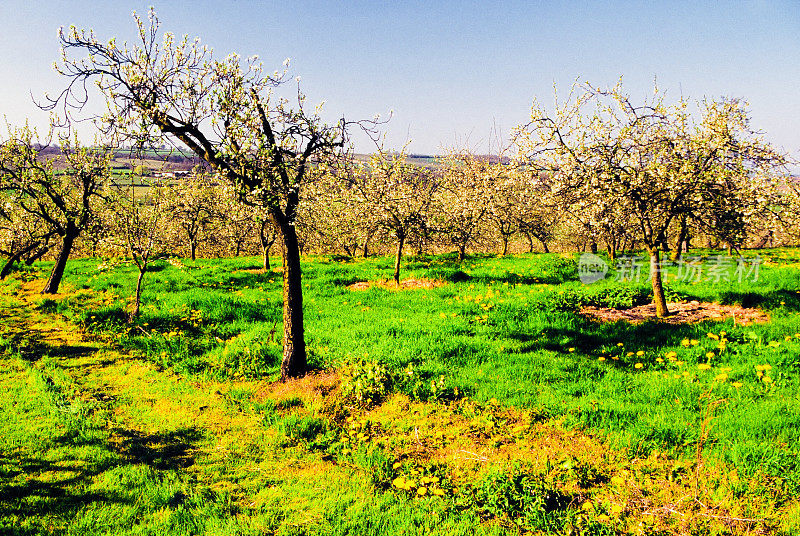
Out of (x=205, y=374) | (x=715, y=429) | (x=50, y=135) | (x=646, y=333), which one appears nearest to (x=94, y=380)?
(x=205, y=374)

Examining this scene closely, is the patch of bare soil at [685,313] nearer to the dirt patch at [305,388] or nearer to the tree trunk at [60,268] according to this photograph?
the dirt patch at [305,388]

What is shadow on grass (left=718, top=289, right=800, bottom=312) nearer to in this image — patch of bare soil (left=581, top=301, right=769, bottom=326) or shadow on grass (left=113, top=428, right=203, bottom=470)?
patch of bare soil (left=581, top=301, right=769, bottom=326)

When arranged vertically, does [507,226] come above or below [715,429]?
above

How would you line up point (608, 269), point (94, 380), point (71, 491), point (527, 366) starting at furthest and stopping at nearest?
point (608, 269), point (94, 380), point (527, 366), point (71, 491)

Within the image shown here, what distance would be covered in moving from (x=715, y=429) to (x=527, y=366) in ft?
11.0

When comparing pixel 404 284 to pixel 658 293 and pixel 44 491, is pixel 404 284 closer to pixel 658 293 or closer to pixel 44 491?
pixel 658 293

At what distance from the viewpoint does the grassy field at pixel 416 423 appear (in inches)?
208

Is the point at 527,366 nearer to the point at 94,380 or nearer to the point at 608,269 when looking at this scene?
the point at 94,380

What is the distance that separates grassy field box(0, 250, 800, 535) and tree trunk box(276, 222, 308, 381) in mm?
492

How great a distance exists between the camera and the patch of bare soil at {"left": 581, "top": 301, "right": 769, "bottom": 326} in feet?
37.1

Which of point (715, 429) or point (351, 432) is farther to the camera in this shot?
point (351, 432)

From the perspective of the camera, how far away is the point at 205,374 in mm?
10336

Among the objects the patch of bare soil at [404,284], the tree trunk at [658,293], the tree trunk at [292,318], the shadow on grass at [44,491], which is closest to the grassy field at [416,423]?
the shadow on grass at [44,491]

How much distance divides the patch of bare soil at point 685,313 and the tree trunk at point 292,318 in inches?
326
